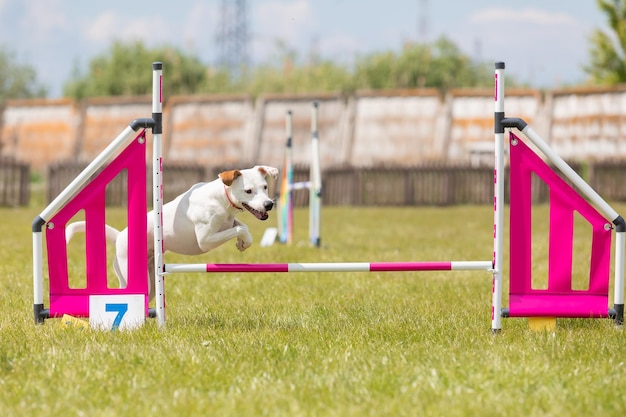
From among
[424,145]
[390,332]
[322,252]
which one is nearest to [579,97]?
[424,145]

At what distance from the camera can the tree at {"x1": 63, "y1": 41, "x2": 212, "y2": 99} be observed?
37.1 metres

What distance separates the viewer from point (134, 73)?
126 ft

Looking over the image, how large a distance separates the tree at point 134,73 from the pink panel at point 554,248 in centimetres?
3092

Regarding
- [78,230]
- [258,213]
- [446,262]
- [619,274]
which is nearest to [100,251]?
[78,230]

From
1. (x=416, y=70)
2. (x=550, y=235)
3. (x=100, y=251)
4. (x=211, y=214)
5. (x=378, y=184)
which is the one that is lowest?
(x=378, y=184)

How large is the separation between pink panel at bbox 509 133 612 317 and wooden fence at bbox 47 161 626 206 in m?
17.8

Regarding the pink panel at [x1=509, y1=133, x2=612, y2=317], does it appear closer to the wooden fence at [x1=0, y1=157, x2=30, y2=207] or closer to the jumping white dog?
the jumping white dog

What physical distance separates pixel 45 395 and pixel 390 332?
211 cm

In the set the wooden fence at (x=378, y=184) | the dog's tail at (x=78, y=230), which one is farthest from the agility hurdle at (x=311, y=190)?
the wooden fence at (x=378, y=184)

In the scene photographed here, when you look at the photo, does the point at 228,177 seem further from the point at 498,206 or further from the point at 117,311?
the point at 498,206

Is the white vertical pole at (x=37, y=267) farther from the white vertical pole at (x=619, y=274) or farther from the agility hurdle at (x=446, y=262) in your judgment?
the white vertical pole at (x=619, y=274)

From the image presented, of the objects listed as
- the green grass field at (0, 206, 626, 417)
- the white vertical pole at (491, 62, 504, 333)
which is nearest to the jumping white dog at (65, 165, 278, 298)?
the green grass field at (0, 206, 626, 417)

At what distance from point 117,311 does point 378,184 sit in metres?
18.8

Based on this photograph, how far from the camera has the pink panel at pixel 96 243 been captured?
5434 millimetres
